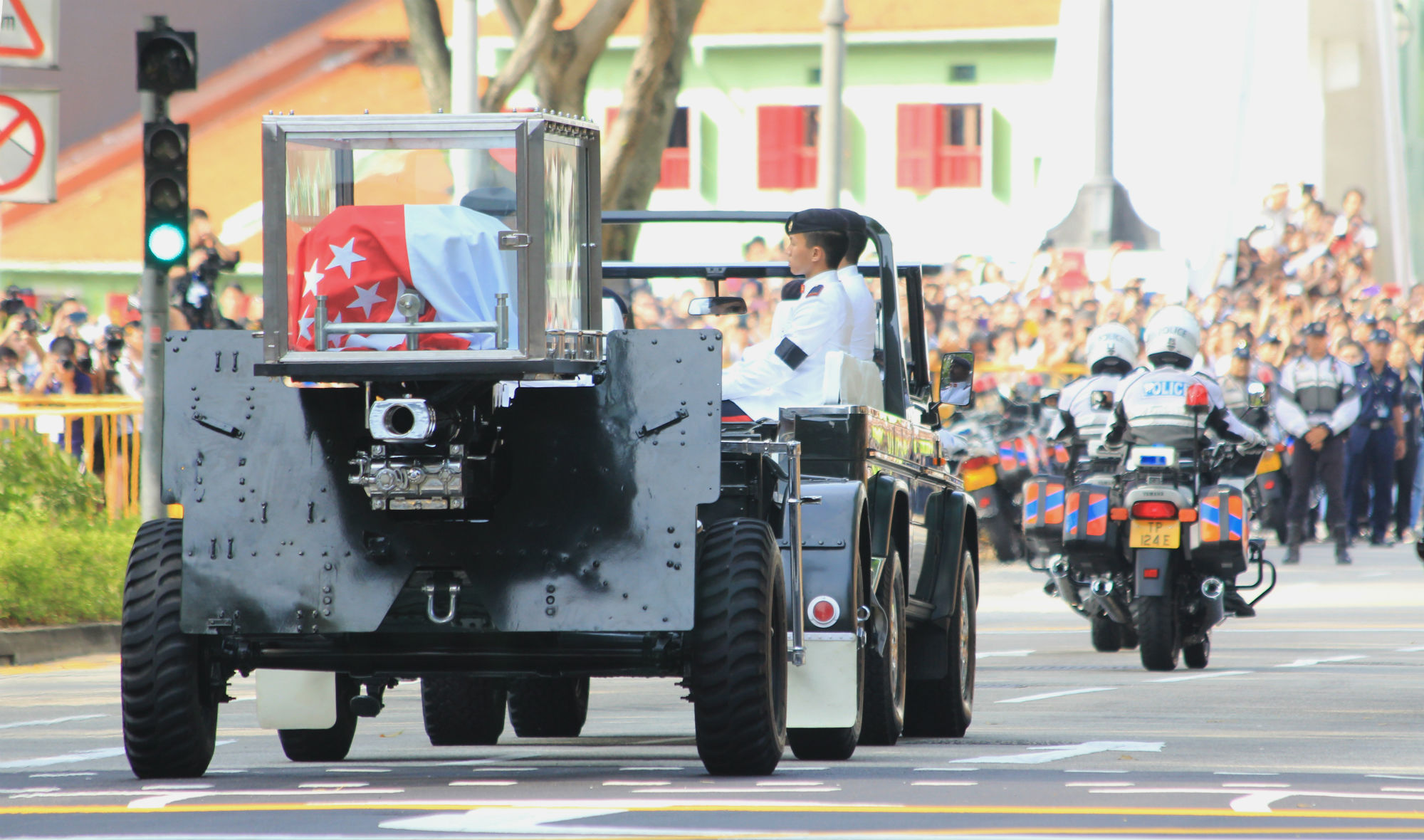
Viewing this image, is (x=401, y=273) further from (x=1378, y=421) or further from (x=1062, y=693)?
(x=1378, y=421)

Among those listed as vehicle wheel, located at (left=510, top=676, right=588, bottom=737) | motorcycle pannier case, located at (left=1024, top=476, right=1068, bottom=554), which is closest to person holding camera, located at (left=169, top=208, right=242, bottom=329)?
motorcycle pannier case, located at (left=1024, top=476, right=1068, bottom=554)

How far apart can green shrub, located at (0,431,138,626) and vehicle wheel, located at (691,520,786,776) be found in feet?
28.7

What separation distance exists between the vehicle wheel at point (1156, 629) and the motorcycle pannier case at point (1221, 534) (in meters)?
0.31

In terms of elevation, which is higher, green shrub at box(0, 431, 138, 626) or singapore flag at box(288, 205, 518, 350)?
singapore flag at box(288, 205, 518, 350)

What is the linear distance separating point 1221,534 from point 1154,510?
1.26 feet

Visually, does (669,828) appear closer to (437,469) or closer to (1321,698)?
(437,469)

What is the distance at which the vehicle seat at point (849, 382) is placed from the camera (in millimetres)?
10539

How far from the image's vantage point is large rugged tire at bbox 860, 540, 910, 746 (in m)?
10.5

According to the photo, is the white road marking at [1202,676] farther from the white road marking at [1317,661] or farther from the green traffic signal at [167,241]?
the green traffic signal at [167,241]

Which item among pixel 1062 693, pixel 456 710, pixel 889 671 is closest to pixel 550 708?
pixel 456 710

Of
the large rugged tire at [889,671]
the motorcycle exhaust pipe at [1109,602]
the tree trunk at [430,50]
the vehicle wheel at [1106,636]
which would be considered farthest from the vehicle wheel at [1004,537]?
the large rugged tire at [889,671]

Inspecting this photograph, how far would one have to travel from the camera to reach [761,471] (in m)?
9.59

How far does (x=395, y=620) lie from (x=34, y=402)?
41.1 ft

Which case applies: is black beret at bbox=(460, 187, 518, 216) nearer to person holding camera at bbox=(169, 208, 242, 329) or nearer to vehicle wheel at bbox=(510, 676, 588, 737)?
vehicle wheel at bbox=(510, 676, 588, 737)
